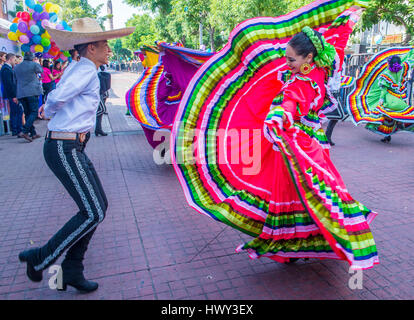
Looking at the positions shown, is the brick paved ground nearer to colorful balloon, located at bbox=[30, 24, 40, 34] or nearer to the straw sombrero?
the straw sombrero

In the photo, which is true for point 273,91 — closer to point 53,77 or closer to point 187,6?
point 53,77

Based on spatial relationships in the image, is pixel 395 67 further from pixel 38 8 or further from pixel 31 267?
pixel 38 8

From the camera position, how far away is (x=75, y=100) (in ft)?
8.10

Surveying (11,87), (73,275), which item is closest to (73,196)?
(73,275)

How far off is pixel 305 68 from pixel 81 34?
5.24ft

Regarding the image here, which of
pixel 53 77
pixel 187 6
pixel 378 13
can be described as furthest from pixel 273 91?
pixel 187 6

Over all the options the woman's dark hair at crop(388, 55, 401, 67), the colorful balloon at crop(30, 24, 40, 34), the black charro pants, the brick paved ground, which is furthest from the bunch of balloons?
the woman's dark hair at crop(388, 55, 401, 67)

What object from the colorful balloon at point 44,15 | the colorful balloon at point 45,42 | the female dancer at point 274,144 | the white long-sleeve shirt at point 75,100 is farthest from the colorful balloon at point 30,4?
the white long-sleeve shirt at point 75,100

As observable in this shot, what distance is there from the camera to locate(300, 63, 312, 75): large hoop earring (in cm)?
264

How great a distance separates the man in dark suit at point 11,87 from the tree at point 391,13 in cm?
1244

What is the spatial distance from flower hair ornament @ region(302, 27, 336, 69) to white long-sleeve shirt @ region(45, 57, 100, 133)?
1.55m

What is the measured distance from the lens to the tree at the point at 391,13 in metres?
13.8

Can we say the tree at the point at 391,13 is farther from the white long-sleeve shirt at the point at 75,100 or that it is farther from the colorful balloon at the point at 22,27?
the white long-sleeve shirt at the point at 75,100

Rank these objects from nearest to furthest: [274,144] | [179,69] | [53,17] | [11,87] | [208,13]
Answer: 1. [274,144]
2. [179,69]
3. [11,87]
4. [53,17]
5. [208,13]
